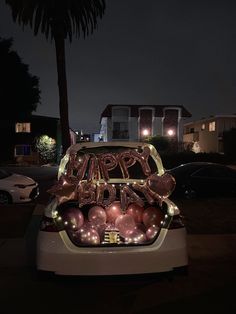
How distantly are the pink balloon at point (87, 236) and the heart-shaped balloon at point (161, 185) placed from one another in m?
0.99

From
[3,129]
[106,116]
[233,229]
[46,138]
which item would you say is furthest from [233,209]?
[106,116]

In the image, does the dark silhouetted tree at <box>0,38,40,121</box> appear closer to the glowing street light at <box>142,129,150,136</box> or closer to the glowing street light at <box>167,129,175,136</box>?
the glowing street light at <box>142,129,150,136</box>

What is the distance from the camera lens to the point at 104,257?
18.0 ft

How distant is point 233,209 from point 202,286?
6843 mm

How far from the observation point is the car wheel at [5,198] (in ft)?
45.8

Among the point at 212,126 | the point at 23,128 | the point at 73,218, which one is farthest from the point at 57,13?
the point at 212,126

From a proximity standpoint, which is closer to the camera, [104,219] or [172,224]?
[172,224]

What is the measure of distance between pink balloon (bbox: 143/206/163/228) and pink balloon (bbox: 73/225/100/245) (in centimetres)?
72

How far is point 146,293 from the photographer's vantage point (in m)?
5.91

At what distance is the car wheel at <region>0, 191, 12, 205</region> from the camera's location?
1395 centimetres

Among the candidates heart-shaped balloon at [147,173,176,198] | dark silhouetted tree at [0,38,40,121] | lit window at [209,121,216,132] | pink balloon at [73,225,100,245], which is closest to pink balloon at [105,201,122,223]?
heart-shaped balloon at [147,173,176,198]

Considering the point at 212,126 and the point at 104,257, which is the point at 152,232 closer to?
the point at 104,257

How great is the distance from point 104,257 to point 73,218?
0.93 meters

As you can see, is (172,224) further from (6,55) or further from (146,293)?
(6,55)
